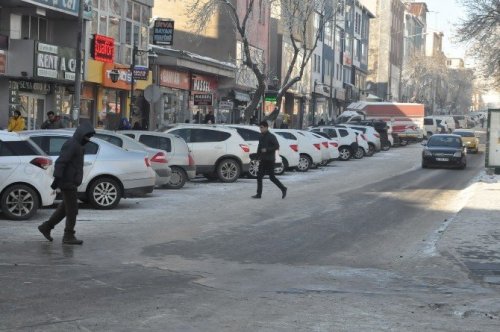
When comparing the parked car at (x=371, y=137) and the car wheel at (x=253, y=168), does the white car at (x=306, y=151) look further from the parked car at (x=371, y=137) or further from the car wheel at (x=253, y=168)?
the parked car at (x=371, y=137)

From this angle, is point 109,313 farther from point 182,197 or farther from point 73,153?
point 182,197

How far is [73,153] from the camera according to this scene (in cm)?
1248

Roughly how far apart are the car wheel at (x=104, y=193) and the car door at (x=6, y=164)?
2.41m

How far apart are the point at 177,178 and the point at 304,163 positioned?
11.1 m

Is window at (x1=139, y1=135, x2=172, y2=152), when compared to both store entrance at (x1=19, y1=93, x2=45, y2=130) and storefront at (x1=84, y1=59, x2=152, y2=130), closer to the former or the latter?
store entrance at (x1=19, y1=93, x2=45, y2=130)

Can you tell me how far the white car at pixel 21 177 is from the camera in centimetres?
1477

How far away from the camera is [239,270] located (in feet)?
34.8

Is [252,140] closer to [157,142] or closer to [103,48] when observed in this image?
[157,142]

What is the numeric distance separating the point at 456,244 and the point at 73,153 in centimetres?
583

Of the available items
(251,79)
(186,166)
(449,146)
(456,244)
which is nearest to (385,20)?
(251,79)

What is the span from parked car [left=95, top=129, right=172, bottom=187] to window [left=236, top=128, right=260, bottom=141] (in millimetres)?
6331

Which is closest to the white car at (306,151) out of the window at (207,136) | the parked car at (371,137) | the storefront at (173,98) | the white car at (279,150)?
the white car at (279,150)

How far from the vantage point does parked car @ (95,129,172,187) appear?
1914cm

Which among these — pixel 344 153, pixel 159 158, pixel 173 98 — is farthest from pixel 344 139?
pixel 159 158
